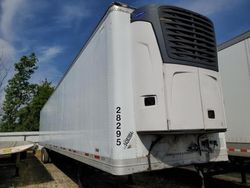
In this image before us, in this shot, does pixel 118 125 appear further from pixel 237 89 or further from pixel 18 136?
pixel 18 136

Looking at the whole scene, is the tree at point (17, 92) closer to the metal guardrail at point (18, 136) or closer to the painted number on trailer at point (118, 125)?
the metal guardrail at point (18, 136)

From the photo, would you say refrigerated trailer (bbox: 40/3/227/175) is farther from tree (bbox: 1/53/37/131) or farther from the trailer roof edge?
tree (bbox: 1/53/37/131)

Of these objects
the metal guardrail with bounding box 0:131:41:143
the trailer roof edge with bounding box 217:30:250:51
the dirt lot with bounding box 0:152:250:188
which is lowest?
the dirt lot with bounding box 0:152:250:188

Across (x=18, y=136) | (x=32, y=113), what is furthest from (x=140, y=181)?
(x=32, y=113)

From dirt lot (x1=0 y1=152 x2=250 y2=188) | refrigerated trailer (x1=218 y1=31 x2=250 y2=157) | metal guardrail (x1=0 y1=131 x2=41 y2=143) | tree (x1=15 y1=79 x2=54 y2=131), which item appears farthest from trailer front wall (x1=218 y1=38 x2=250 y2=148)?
tree (x1=15 y1=79 x2=54 y2=131)

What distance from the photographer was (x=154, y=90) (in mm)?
3408

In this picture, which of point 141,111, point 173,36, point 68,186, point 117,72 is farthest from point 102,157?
point 68,186

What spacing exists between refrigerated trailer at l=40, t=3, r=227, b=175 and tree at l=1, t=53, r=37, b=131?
33.0m

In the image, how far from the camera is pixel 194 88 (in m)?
3.60

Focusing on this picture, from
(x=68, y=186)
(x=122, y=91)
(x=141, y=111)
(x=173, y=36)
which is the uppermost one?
(x=173, y=36)

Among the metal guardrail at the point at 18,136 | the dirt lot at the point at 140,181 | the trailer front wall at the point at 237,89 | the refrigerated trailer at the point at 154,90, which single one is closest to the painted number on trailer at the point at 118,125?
the refrigerated trailer at the point at 154,90

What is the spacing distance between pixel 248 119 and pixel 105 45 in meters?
3.23

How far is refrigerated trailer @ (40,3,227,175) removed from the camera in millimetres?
3389

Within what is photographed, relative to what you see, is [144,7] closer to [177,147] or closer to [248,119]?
[177,147]
